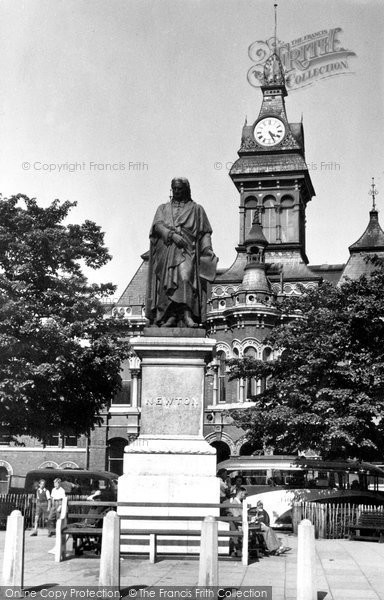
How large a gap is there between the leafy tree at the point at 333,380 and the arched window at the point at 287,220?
35190 mm

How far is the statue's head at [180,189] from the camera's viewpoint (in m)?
13.9

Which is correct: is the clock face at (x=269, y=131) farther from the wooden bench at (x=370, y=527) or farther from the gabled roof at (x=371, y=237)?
the wooden bench at (x=370, y=527)

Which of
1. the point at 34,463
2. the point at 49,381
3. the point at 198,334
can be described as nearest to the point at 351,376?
the point at 49,381

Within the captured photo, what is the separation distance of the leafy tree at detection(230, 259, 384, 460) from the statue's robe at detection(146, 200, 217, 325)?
12.1 metres

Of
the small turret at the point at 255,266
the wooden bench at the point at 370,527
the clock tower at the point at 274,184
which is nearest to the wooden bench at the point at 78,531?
the wooden bench at the point at 370,527

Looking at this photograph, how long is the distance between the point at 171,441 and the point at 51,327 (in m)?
13.8

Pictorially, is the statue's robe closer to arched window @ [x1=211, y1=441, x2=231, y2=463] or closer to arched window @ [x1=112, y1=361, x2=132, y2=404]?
arched window @ [x1=211, y1=441, x2=231, y2=463]

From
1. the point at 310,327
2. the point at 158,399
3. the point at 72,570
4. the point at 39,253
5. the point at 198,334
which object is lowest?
the point at 72,570

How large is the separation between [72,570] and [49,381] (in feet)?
48.2

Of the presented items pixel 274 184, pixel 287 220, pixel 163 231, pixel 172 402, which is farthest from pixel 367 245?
pixel 172 402

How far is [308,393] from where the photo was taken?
1054 inches

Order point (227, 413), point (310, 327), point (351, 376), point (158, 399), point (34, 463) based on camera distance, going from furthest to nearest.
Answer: point (34, 463) → point (227, 413) → point (310, 327) → point (351, 376) → point (158, 399)

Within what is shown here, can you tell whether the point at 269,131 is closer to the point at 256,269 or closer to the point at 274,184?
the point at 274,184

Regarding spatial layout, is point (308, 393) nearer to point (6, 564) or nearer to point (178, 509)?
point (178, 509)
